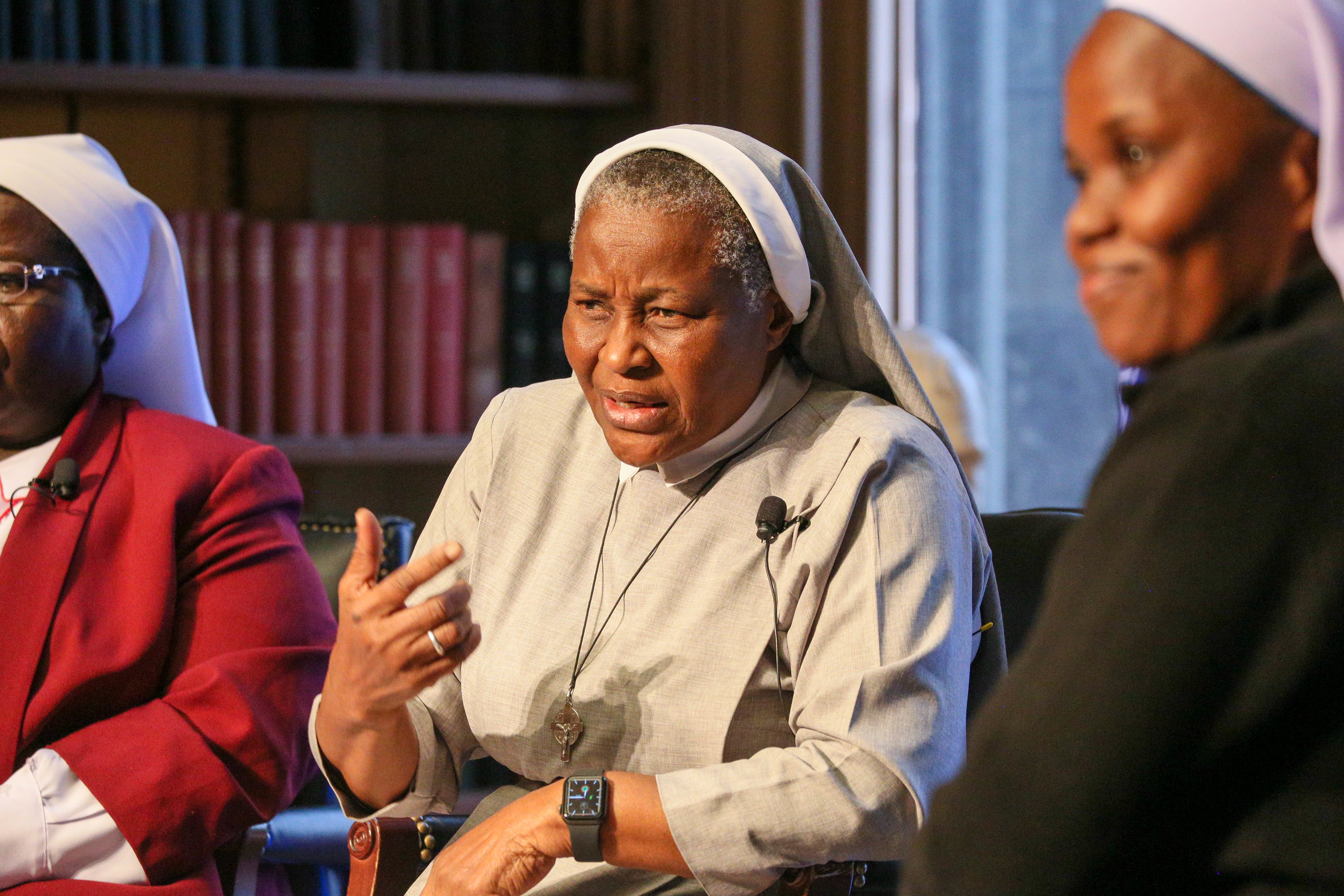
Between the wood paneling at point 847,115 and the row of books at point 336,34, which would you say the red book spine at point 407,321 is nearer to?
the row of books at point 336,34

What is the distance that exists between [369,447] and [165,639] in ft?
3.93

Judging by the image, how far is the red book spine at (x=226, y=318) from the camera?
292 centimetres

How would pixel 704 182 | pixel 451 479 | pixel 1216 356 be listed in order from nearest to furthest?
pixel 1216 356, pixel 704 182, pixel 451 479

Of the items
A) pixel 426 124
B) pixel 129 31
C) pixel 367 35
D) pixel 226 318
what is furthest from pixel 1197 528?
pixel 426 124

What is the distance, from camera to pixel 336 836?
77.6 inches

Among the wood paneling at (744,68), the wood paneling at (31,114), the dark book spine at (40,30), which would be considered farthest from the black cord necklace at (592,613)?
the wood paneling at (31,114)

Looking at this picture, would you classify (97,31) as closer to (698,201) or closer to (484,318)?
(484,318)

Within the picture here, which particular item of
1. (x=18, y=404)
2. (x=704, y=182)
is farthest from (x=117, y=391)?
(x=704, y=182)

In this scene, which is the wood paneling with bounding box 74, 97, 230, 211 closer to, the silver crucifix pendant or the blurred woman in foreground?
the silver crucifix pendant

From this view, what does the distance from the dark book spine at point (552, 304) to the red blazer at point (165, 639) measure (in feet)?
3.73

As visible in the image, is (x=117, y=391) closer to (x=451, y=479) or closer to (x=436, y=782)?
(x=451, y=479)

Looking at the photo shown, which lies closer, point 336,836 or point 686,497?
point 686,497

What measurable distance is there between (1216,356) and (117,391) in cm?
181

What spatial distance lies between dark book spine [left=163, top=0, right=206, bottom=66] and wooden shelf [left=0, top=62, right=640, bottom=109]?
1.5 inches
